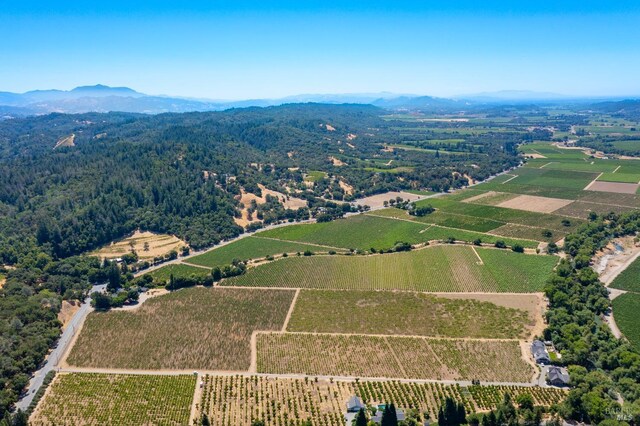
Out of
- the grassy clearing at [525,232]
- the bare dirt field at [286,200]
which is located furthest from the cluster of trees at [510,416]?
the bare dirt field at [286,200]

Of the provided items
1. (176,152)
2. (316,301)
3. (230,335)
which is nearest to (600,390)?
(316,301)

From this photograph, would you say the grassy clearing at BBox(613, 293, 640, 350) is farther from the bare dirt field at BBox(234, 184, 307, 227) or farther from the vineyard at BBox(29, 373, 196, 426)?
the bare dirt field at BBox(234, 184, 307, 227)

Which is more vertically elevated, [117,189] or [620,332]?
[117,189]

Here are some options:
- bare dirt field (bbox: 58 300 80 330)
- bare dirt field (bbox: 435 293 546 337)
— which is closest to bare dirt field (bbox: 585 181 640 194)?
bare dirt field (bbox: 435 293 546 337)

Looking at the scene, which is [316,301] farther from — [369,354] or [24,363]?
[24,363]

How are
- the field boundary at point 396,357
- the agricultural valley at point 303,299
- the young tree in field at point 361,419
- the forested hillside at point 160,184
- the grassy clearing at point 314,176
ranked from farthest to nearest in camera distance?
1. the grassy clearing at point 314,176
2. the forested hillside at point 160,184
3. the field boundary at point 396,357
4. the agricultural valley at point 303,299
5. the young tree in field at point 361,419

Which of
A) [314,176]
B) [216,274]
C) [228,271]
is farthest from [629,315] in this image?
Result: [314,176]

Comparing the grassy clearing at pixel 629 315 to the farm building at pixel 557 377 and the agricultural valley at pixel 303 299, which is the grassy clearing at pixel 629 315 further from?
the farm building at pixel 557 377
